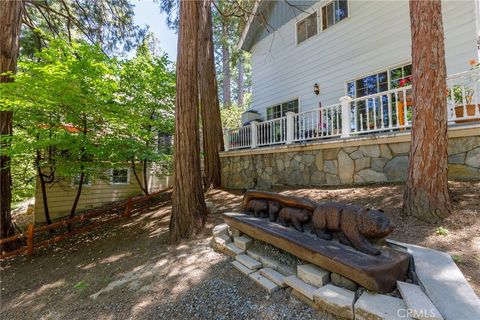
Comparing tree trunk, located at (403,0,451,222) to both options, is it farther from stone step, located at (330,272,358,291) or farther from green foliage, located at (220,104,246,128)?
green foliage, located at (220,104,246,128)

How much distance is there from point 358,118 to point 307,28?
180 inches

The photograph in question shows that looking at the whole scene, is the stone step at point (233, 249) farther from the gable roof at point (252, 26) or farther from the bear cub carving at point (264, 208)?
the gable roof at point (252, 26)

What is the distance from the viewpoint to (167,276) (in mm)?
2926

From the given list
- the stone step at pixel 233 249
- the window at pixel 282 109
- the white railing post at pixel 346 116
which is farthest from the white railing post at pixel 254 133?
the stone step at pixel 233 249

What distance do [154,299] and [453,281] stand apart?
2.52m

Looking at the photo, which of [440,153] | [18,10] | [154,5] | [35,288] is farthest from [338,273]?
[154,5]

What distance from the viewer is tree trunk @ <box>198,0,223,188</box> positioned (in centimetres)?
794

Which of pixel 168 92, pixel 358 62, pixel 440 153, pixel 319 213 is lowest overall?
pixel 319 213

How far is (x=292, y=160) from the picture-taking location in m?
6.11

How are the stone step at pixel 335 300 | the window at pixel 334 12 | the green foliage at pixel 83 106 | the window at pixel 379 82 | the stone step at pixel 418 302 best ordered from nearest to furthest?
the stone step at pixel 418 302, the stone step at pixel 335 300, the green foliage at pixel 83 106, the window at pixel 379 82, the window at pixel 334 12

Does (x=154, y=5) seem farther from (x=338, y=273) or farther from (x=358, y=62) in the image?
(x=338, y=273)

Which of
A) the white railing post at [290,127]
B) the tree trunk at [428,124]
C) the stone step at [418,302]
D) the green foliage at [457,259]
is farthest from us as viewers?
the white railing post at [290,127]

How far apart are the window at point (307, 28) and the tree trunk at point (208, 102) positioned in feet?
10.9

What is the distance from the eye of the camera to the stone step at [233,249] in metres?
2.88
